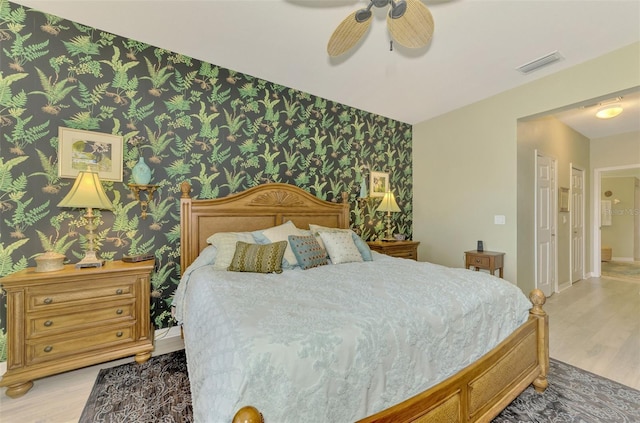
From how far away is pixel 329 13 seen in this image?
7.07 feet

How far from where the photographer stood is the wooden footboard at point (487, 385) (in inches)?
45.5

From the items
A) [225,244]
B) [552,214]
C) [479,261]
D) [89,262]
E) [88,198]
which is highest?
[88,198]

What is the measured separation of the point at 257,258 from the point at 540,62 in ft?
11.3

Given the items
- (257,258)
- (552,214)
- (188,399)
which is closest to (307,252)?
(257,258)

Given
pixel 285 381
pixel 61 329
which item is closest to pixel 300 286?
pixel 285 381

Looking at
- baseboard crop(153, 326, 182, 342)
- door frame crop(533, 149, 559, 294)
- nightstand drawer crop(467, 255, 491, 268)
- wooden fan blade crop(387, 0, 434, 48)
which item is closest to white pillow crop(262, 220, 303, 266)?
baseboard crop(153, 326, 182, 342)

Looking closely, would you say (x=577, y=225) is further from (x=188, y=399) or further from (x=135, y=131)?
(x=135, y=131)

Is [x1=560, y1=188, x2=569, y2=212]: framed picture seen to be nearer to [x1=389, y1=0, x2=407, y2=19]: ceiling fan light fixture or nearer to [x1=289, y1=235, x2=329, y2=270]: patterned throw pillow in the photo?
[x1=289, y1=235, x2=329, y2=270]: patterned throw pillow

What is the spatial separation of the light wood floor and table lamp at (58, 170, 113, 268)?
871 mm

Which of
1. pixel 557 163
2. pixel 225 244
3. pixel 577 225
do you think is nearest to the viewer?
pixel 225 244

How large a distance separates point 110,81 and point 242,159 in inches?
53.3

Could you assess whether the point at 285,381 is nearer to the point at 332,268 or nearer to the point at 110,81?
the point at 332,268

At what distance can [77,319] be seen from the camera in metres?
2.05

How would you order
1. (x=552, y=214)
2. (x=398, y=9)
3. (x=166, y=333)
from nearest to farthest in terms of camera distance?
(x=398, y=9) → (x=166, y=333) → (x=552, y=214)
